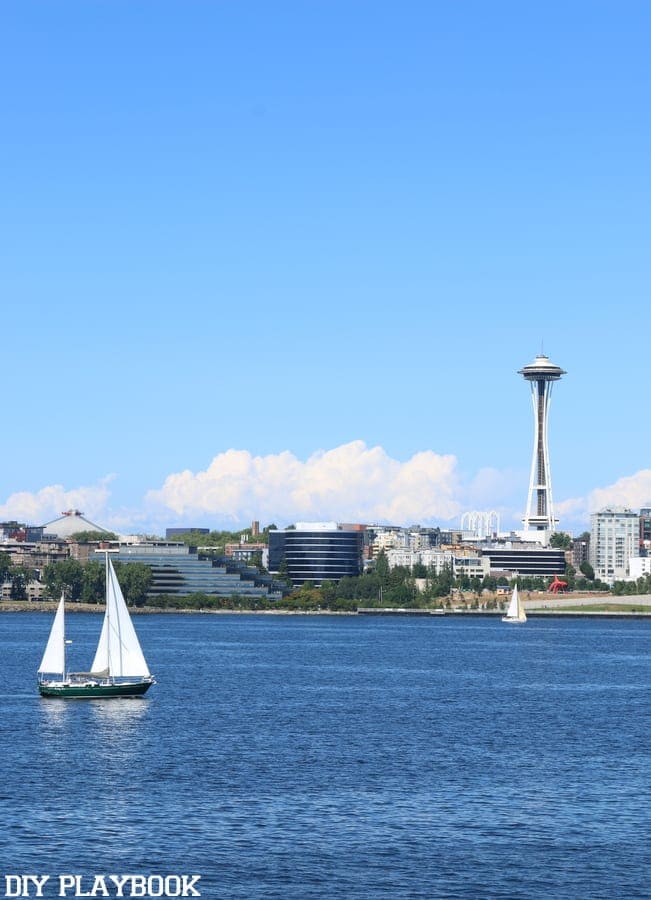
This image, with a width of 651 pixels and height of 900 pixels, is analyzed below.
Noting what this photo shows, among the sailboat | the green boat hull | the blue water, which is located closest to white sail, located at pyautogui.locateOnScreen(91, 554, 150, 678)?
the sailboat

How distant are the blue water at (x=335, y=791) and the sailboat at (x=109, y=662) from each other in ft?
5.97

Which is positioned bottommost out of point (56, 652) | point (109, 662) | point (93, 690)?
point (93, 690)

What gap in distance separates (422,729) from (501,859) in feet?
131

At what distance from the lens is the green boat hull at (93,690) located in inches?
4432

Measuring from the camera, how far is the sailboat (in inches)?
4451

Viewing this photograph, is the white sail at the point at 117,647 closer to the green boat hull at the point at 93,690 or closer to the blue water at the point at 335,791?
the green boat hull at the point at 93,690

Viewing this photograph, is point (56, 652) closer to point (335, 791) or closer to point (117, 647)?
point (117, 647)

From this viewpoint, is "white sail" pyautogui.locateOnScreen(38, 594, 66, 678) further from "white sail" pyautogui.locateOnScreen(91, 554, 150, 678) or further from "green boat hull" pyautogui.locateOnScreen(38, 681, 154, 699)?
"white sail" pyautogui.locateOnScreen(91, 554, 150, 678)

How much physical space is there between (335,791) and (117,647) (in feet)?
152

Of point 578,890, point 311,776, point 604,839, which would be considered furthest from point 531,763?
point 578,890

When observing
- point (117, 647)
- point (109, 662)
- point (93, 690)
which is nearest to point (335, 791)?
point (93, 690)

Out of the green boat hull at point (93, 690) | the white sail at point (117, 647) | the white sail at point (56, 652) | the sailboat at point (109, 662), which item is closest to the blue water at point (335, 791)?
the green boat hull at point (93, 690)

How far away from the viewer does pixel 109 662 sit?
115625mm

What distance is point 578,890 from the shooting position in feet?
177
